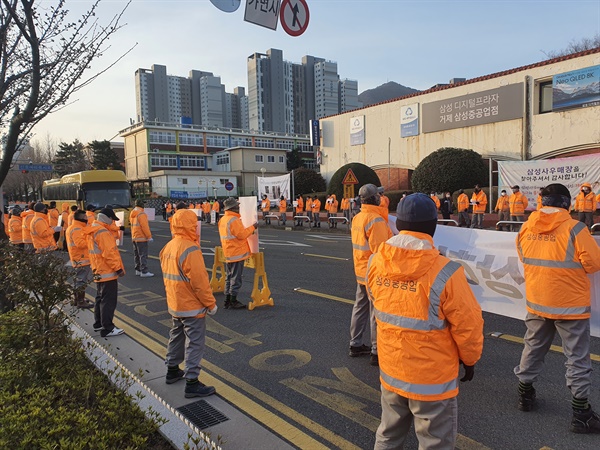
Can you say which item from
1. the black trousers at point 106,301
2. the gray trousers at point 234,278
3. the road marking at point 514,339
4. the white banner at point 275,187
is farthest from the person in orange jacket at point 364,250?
the white banner at point 275,187

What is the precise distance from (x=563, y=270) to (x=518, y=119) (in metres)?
24.3

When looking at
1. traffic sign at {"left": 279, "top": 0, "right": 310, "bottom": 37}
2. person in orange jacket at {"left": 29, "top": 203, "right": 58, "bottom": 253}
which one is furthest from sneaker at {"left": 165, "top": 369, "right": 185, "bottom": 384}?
person in orange jacket at {"left": 29, "top": 203, "right": 58, "bottom": 253}

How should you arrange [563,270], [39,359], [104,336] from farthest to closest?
[104,336]
[39,359]
[563,270]

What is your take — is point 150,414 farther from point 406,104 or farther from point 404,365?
point 406,104

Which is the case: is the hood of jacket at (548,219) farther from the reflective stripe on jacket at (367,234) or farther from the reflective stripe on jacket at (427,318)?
the reflective stripe on jacket at (427,318)

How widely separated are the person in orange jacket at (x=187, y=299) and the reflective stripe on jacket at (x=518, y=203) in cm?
1443

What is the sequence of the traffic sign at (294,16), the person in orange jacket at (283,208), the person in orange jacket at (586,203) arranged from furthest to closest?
the person in orange jacket at (283,208) < the person in orange jacket at (586,203) < the traffic sign at (294,16)

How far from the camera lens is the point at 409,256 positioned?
229cm

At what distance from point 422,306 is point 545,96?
2592 cm

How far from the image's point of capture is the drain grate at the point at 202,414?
11.8 ft

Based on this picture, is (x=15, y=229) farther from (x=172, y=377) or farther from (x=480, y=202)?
(x=480, y=202)

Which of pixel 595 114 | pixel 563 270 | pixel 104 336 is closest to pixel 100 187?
pixel 104 336

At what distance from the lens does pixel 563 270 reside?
11.4ft

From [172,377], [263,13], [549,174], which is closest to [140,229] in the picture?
[263,13]
